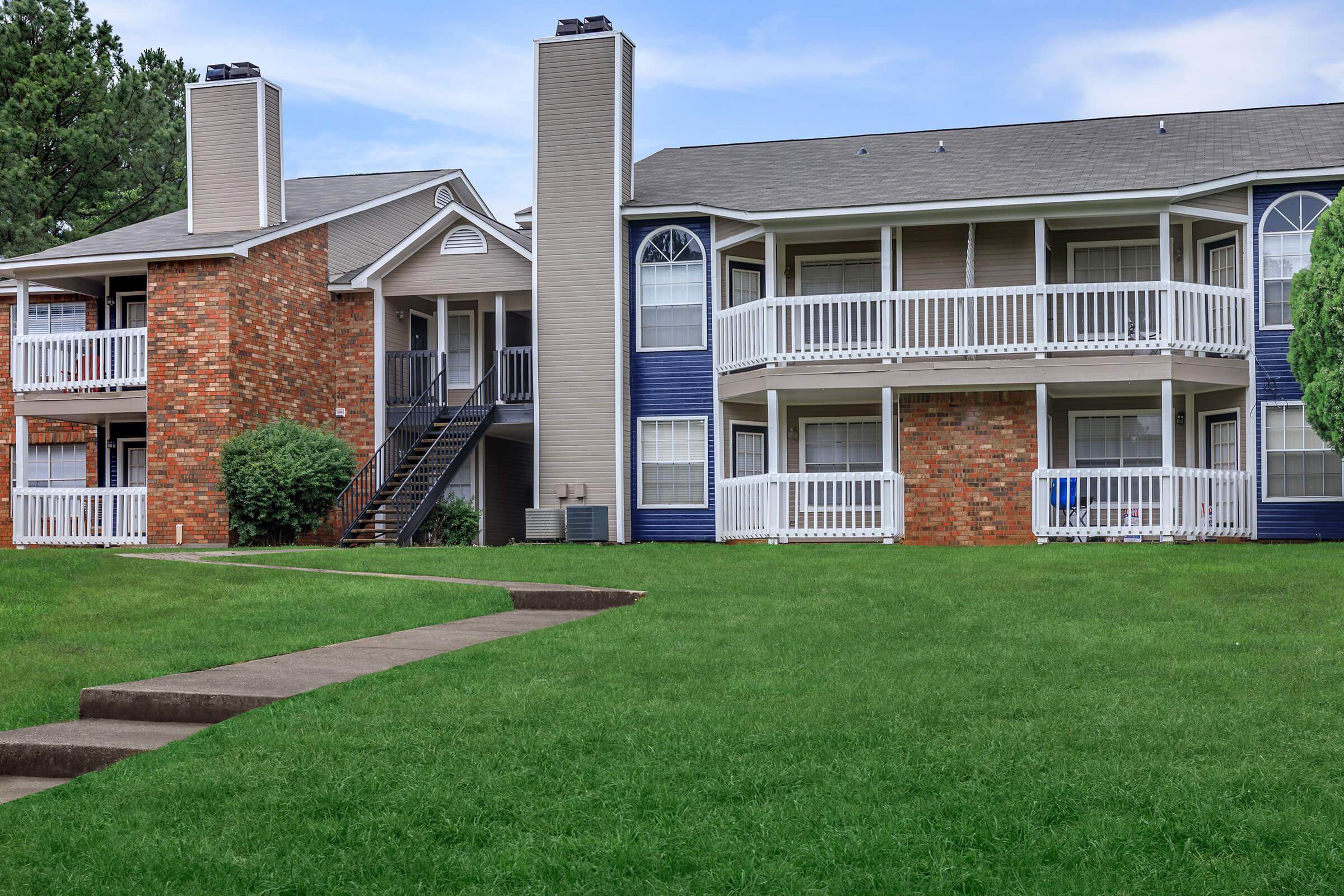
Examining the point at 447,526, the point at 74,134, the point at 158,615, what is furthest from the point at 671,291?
the point at 74,134

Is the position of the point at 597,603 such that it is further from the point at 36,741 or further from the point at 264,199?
the point at 264,199

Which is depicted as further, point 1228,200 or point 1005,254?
point 1005,254

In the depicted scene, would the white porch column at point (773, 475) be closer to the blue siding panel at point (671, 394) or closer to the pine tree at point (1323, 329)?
the blue siding panel at point (671, 394)

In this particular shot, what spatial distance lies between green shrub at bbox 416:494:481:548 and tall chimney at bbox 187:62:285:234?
20.7 feet

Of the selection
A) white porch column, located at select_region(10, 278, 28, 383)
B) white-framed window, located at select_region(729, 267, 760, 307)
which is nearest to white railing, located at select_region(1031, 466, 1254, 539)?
white-framed window, located at select_region(729, 267, 760, 307)

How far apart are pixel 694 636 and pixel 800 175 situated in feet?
50.4

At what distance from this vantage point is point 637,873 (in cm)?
497

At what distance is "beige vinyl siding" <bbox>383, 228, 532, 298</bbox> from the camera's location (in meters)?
23.3

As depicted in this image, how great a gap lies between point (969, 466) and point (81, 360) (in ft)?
50.1

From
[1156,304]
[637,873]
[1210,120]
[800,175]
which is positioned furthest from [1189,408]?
→ [637,873]

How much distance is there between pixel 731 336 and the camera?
71.5ft

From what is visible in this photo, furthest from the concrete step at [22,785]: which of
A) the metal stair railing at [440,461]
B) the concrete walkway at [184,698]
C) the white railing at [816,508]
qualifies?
the white railing at [816,508]

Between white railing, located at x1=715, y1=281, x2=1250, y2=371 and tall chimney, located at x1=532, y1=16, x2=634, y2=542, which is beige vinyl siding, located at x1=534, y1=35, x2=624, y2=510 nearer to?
tall chimney, located at x1=532, y1=16, x2=634, y2=542

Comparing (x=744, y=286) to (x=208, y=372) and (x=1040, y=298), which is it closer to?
(x=1040, y=298)
